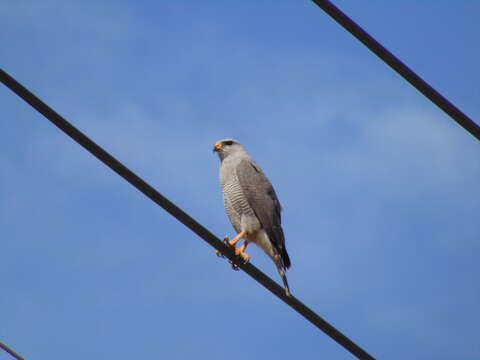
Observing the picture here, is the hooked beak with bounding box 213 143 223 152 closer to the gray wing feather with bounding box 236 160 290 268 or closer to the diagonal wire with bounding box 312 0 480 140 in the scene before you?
the gray wing feather with bounding box 236 160 290 268

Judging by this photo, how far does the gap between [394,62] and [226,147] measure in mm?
6564

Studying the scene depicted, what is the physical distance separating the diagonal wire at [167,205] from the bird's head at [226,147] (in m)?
4.95

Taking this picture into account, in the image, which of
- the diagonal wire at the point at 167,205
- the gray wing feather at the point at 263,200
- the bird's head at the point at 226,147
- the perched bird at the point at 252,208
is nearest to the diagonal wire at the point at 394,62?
the diagonal wire at the point at 167,205

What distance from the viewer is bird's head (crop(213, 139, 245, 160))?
988 centimetres

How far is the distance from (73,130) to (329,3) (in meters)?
1.71

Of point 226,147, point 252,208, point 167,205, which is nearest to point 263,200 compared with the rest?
point 252,208

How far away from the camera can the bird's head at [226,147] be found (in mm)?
9877

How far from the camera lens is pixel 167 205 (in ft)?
14.2

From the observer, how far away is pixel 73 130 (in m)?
3.84

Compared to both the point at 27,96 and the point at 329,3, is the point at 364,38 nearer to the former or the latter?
the point at 329,3

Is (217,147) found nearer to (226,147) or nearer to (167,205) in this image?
(226,147)

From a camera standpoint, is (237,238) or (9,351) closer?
(9,351)

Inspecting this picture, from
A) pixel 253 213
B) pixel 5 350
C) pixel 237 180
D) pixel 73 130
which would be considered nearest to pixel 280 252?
pixel 253 213

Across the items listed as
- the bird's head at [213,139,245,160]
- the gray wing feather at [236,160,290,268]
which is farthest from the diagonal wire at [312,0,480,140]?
the bird's head at [213,139,245,160]
